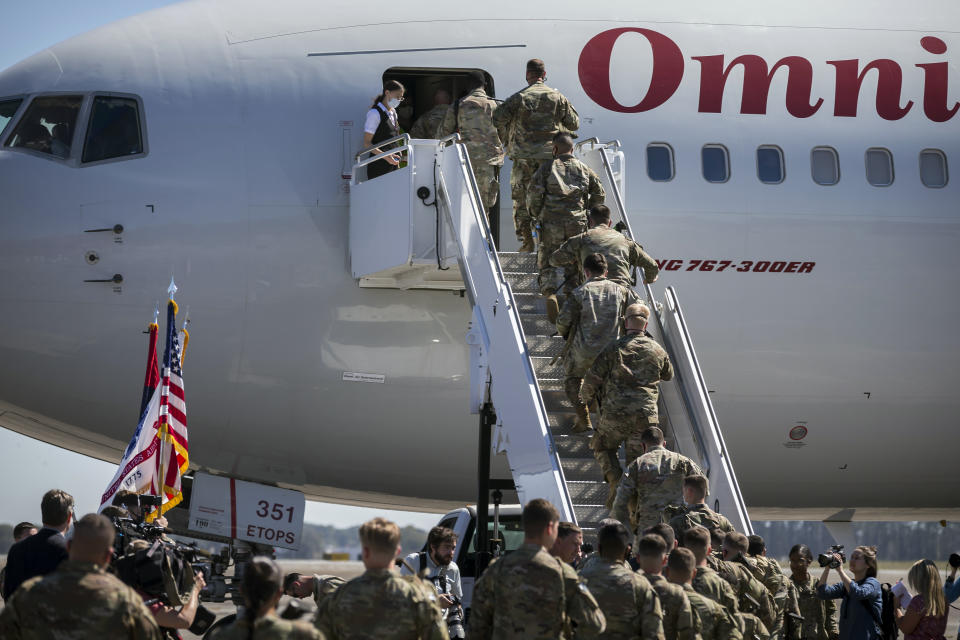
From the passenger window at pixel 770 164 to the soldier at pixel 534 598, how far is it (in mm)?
7674

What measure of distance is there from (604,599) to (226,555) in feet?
19.3

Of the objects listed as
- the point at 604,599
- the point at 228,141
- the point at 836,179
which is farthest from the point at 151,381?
the point at 836,179

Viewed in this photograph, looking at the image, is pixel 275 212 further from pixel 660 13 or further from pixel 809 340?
pixel 809 340

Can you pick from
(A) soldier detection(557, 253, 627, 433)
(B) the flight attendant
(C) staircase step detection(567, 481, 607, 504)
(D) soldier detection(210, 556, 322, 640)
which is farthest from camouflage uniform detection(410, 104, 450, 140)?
(D) soldier detection(210, 556, 322, 640)

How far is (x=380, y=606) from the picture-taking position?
497 centimetres

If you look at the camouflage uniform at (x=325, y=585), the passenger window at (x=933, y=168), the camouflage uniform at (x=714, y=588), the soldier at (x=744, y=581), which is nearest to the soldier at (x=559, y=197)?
the soldier at (x=744, y=581)

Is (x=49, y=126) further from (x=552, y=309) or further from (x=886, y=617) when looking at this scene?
(x=886, y=617)

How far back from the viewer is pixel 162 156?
11.4m

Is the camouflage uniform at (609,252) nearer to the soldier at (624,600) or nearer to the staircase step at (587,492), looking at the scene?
the staircase step at (587,492)

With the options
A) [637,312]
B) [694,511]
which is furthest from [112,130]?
Answer: [694,511]

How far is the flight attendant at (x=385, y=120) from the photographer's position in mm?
11461

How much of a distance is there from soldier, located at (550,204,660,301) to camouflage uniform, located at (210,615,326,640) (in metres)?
5.65

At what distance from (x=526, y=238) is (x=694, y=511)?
4.20 m

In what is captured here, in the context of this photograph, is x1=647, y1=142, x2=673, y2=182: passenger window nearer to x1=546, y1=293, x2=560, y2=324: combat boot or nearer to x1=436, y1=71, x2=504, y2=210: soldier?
x1=436, y1=71, x2=504, y2=210: soldier
